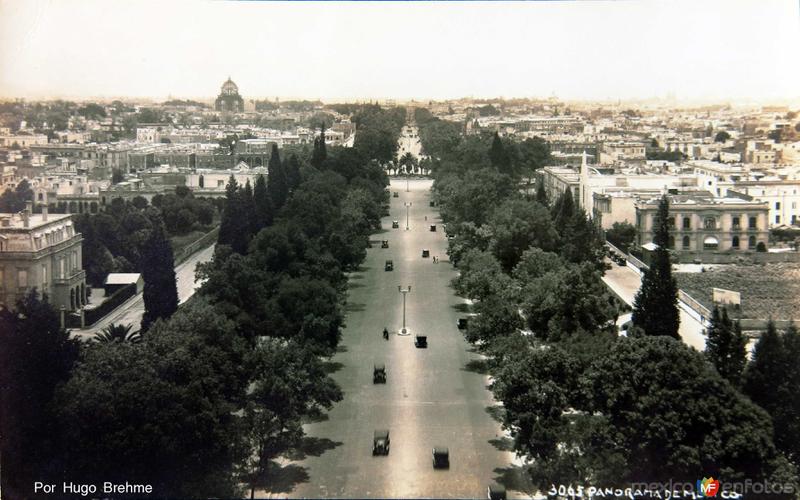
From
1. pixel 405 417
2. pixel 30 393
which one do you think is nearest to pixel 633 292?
pixel 405 417

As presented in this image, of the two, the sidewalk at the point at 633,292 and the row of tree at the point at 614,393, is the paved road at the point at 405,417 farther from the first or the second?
the sidewalk at the point at 633,292

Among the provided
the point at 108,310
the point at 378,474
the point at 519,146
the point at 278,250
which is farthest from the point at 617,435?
the point at 519,146

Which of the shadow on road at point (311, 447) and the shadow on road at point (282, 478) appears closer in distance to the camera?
the shadow on road at point (282, 478)

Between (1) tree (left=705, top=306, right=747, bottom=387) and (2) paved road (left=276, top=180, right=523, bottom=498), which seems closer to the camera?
(2) paved road (left=276, top=180, right=523, bottom=498)

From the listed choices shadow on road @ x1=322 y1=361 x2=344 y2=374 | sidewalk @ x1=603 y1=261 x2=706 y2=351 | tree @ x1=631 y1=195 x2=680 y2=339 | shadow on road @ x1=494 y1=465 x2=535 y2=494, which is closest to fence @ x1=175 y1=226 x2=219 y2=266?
shadow on road @ x1=322 y1=361 x2=344 y2=374

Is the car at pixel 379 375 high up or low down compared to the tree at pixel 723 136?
down

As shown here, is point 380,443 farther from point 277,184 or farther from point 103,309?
point 277,184

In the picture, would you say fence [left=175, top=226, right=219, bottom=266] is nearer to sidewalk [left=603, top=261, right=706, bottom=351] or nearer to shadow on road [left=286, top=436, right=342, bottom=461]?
sidewalk [left=603, top=261, right=706, bottom=351]
